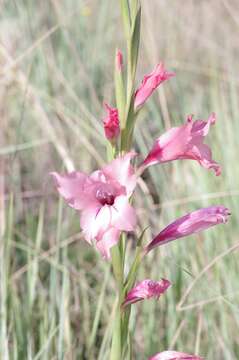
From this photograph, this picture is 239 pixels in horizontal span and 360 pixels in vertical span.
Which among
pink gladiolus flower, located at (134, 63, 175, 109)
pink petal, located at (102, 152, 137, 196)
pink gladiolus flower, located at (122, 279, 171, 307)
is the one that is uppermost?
pink gladiolus flower, located at (134, 63, 175, 109)

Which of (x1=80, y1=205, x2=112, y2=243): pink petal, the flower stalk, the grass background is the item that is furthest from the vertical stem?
the grass background

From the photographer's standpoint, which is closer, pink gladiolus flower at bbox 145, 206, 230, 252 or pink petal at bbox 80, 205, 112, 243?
pink petal at bbox 80, 205, 112, 243

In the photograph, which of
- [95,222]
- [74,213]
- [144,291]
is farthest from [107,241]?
[74,213]

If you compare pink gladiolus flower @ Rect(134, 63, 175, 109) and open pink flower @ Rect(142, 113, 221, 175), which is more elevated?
pink gladiolus flower @ Rect(134, 63, 175, 109)

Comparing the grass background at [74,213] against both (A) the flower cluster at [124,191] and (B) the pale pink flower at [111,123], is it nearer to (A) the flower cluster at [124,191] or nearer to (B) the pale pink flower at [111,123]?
(A) the flower cluster at [124,191]

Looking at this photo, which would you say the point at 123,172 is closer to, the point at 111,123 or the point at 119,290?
the point at 111,123

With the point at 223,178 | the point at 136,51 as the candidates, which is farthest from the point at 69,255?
the point at 136,51

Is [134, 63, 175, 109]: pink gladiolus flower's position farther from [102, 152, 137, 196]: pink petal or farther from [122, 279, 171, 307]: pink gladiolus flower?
[122, 279, 171, 307]: pink gladiolus flower

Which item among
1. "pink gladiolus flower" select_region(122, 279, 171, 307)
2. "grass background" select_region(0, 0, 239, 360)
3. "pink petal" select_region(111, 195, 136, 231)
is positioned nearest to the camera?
"pink petal" select_region(111, 195, 136, 231)
